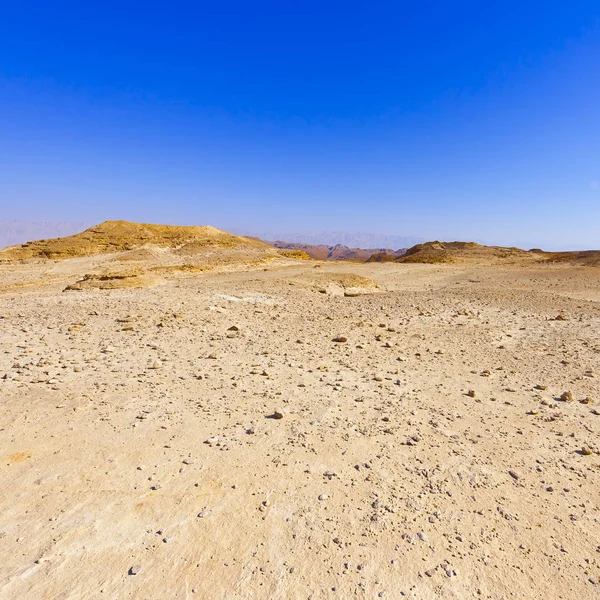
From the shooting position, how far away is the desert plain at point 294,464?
2.47 m

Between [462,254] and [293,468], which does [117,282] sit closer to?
[293,468]

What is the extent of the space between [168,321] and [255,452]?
530 cm

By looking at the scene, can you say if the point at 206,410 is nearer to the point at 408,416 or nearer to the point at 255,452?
the point at 255,452

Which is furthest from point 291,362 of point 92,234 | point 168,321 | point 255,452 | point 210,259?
point 92,234

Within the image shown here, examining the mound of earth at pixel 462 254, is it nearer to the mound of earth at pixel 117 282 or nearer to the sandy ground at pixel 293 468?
the mound of earth at pixel 117 282

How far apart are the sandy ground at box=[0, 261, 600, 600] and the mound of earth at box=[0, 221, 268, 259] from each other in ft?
85.5

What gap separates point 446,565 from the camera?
2.53 meters

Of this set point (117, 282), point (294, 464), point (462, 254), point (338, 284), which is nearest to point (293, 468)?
point (294, 464)

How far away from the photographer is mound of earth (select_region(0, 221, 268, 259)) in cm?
2936

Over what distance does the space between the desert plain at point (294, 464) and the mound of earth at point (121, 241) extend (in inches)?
1004

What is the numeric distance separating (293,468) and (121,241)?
33860 mm

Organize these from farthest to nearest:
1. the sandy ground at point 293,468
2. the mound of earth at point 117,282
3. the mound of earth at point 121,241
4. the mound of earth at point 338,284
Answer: the mound of earth at point 121,241, the mound of earth at point 338,284, the mound of earth at point 117,282, the sandy ground at point 293,468

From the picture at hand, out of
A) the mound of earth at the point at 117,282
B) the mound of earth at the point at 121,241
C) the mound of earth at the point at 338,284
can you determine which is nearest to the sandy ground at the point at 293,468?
the mound of earth at the point at 117,282

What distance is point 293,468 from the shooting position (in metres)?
3.47
